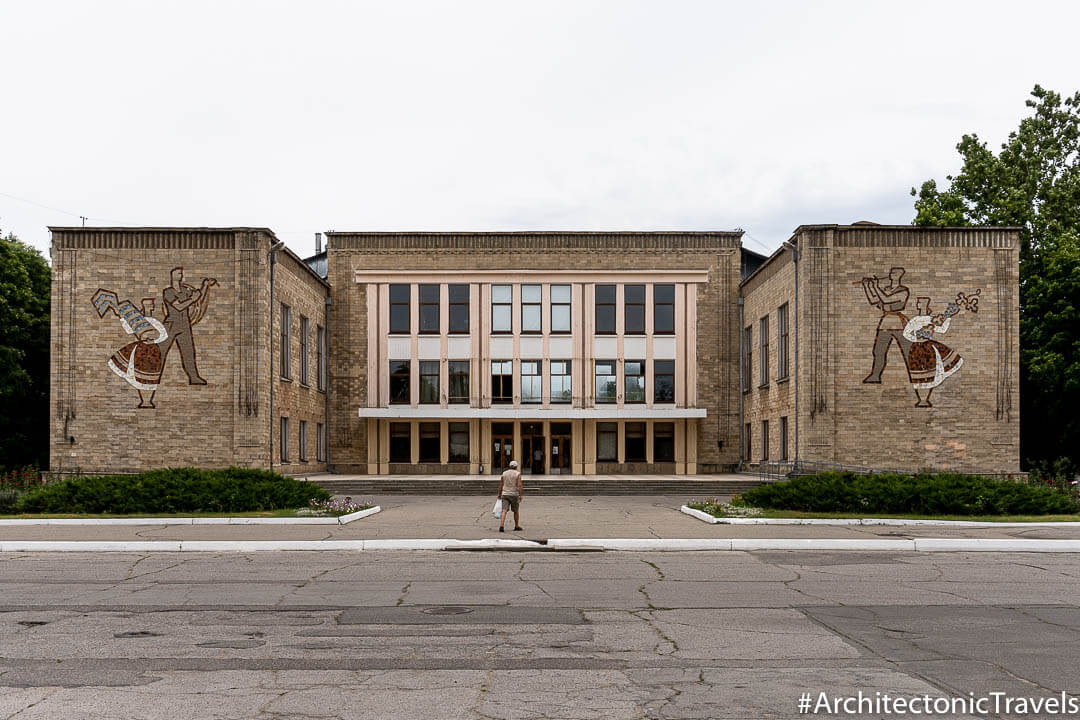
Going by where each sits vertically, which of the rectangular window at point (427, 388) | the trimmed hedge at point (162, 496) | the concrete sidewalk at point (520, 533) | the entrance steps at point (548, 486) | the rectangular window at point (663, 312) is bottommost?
the entrance steps at point (548, 486)

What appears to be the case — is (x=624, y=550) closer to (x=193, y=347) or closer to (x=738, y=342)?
(x=193, y=347)

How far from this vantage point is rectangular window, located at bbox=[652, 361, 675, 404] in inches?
1855

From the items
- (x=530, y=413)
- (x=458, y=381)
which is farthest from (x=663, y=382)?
(x=458, y=381)

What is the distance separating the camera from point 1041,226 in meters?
44.6

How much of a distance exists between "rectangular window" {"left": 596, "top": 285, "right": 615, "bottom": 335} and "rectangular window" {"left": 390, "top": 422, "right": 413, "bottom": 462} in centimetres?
969

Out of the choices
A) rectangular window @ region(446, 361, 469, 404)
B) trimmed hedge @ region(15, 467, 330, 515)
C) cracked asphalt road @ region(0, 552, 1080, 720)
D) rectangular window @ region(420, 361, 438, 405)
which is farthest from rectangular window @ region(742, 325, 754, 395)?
cracked asphalt road @ region(0, 552, 1080, 720)

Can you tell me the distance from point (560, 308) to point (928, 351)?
16.5 meters

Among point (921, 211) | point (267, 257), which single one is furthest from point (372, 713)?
point (921, 211)

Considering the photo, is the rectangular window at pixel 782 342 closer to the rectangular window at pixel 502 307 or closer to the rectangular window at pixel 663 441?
the rectangular window at pixel 663 441

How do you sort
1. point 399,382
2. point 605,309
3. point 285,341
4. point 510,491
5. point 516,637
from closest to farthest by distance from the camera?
point 516,637, point 510,491, point 285,341, point 399,382, point 605,309

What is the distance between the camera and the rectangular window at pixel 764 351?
42.8m

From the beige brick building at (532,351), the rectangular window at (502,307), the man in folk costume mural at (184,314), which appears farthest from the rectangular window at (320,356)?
the man in folk costume mural at (184,314)

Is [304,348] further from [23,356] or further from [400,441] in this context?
[23,356]

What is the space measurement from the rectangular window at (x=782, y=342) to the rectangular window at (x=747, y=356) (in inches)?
209
